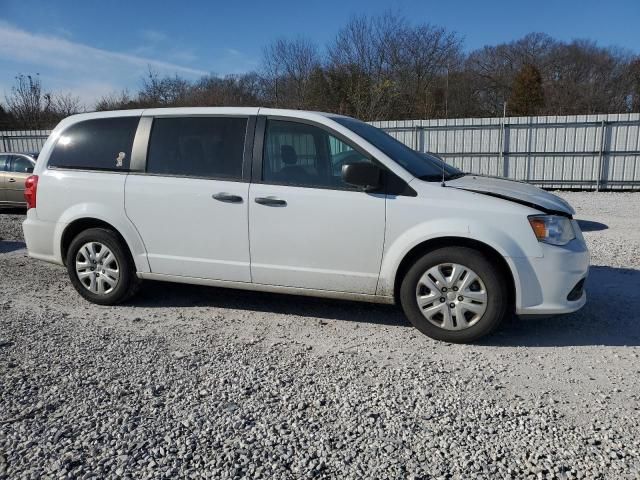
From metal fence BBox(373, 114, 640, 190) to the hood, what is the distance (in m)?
13.3

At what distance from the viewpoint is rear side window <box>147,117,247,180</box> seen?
4617 mm

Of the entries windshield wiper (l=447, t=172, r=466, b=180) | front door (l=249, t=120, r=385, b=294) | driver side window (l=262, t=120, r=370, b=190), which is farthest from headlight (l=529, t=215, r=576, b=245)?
driver side window (l=262, t=120, r=370, b=190)

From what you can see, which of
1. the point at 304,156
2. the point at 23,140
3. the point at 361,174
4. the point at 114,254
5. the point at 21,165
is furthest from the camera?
the point at 23,140

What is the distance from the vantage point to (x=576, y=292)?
407 centimetres

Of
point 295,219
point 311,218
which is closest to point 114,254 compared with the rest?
point 295,219

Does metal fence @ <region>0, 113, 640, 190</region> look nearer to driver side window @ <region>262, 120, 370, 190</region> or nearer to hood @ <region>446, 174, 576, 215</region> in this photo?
hood @ <region>446, 174, 576, 215</region>

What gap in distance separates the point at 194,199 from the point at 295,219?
97 centimetres

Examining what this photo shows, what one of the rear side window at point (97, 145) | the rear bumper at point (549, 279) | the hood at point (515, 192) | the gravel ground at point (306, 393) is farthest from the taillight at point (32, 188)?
the rear bumper at point (549, 279)

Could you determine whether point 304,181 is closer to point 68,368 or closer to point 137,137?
point 137,137

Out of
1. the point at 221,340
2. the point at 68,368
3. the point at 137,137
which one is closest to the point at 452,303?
the point at 221,340

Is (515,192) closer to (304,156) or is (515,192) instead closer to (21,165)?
(304,156)

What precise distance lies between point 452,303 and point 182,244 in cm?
244

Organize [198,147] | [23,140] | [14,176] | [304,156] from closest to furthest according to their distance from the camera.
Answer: [304,156]
[198,147]
[14,176]
[23,140]

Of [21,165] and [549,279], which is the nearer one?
[549,279]
